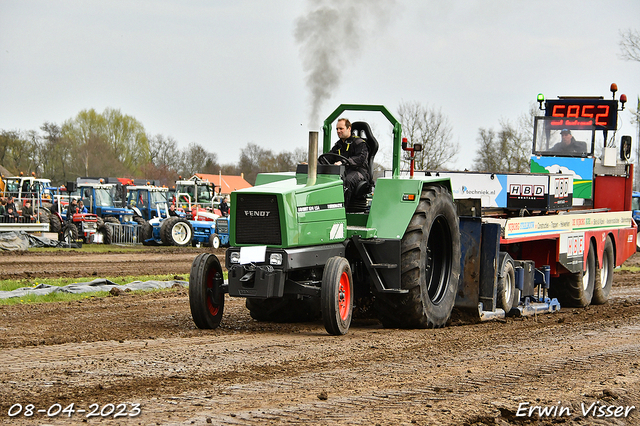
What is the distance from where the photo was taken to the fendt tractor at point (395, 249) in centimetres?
746

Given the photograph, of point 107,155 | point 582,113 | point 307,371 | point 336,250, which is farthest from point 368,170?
point 107,155

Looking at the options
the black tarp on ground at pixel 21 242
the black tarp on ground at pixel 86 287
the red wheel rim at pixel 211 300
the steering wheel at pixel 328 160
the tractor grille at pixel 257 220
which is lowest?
the black tarp on ground at pixel 21 242

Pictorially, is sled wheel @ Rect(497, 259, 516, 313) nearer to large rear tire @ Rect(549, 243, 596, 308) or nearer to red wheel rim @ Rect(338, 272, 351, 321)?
large rear tire @ Rect(549, 243, 596, 308)

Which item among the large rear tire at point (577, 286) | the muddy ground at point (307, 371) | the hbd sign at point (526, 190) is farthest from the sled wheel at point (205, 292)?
the large rear tire at point (577, 286)

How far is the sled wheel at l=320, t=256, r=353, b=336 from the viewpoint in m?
7.34

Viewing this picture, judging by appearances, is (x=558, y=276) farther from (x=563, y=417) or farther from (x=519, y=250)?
(x=563, y=417)

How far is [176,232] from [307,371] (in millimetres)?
19967

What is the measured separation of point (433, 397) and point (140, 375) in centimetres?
207

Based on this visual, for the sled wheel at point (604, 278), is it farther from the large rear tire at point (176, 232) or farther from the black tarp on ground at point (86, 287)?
the large rear tire at point (176, 232)

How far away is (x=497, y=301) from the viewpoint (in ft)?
31.7

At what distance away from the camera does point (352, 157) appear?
27.9ft

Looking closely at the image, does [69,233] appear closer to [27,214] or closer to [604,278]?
[27,214]

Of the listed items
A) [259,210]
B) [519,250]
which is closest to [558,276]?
[519,250]

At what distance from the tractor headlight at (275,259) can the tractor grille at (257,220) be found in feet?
0.39
